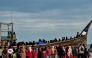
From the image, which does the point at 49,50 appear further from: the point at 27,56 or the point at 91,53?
the point at 91,53

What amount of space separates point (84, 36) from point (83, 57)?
1796 centimetres

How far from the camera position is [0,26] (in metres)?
33.9

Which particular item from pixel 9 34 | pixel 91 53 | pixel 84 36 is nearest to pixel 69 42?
pixel 84 36

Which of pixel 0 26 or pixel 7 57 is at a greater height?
pixel 0 26

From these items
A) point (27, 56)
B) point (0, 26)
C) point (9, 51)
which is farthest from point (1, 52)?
point (0, 26)

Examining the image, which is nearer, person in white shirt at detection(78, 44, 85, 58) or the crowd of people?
the crowd of people

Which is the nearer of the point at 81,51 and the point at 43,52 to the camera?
the point at 43,52

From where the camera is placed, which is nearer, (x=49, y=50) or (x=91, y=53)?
(x=91, y=53)

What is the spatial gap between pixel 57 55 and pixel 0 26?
8920mm

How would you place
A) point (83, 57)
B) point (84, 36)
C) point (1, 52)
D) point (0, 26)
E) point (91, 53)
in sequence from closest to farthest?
point (91, 53), point (1, 52), point (83, 57), point (0, 26), point (84, 36)

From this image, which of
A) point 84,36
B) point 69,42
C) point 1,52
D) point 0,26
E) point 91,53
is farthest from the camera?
point 84,36

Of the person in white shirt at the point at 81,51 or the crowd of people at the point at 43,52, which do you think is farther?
the person in white shirt at the point at 81,51

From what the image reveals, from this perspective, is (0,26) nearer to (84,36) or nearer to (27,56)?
(27,56)

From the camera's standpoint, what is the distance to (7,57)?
23797 millimetres
